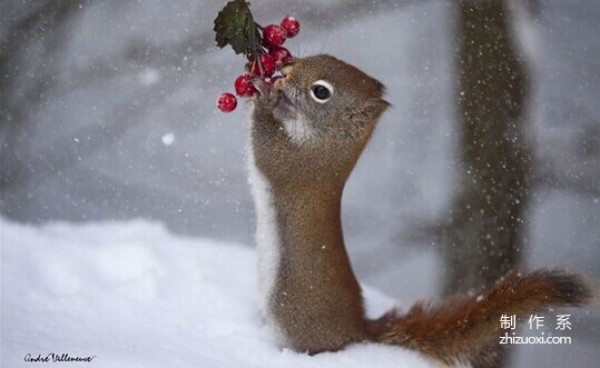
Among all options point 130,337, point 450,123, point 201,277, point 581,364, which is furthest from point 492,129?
point 130,337

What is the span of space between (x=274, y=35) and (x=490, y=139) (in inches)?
36.9

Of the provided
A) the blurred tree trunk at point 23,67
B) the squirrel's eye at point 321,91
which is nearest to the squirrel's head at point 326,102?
the squirrel's eye at point 321,91

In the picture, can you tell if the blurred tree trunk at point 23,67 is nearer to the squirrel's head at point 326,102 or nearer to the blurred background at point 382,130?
the blurred background at point 382,130

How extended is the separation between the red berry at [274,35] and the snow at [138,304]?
2.17 feet

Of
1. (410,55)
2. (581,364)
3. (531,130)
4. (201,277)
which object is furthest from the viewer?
(410,55)

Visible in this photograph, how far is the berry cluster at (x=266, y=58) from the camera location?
163cm

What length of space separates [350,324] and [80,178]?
1962 millimetres

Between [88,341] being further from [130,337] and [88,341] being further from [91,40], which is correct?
[91,40]

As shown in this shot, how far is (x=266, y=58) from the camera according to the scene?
170cm

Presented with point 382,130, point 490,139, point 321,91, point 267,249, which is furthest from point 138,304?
point 382,130

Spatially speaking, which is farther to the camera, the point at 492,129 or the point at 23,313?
the point at 492,129

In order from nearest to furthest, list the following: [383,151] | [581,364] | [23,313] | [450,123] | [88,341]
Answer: [88,341]
[23,313]
[581,364]
[450,123]
[383,151]

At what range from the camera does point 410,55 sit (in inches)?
120

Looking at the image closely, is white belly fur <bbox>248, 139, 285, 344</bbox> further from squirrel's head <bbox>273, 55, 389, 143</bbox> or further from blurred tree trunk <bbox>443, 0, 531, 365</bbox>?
blurred tree trunk <bbox>443, 0, 531, 365</bbox>
